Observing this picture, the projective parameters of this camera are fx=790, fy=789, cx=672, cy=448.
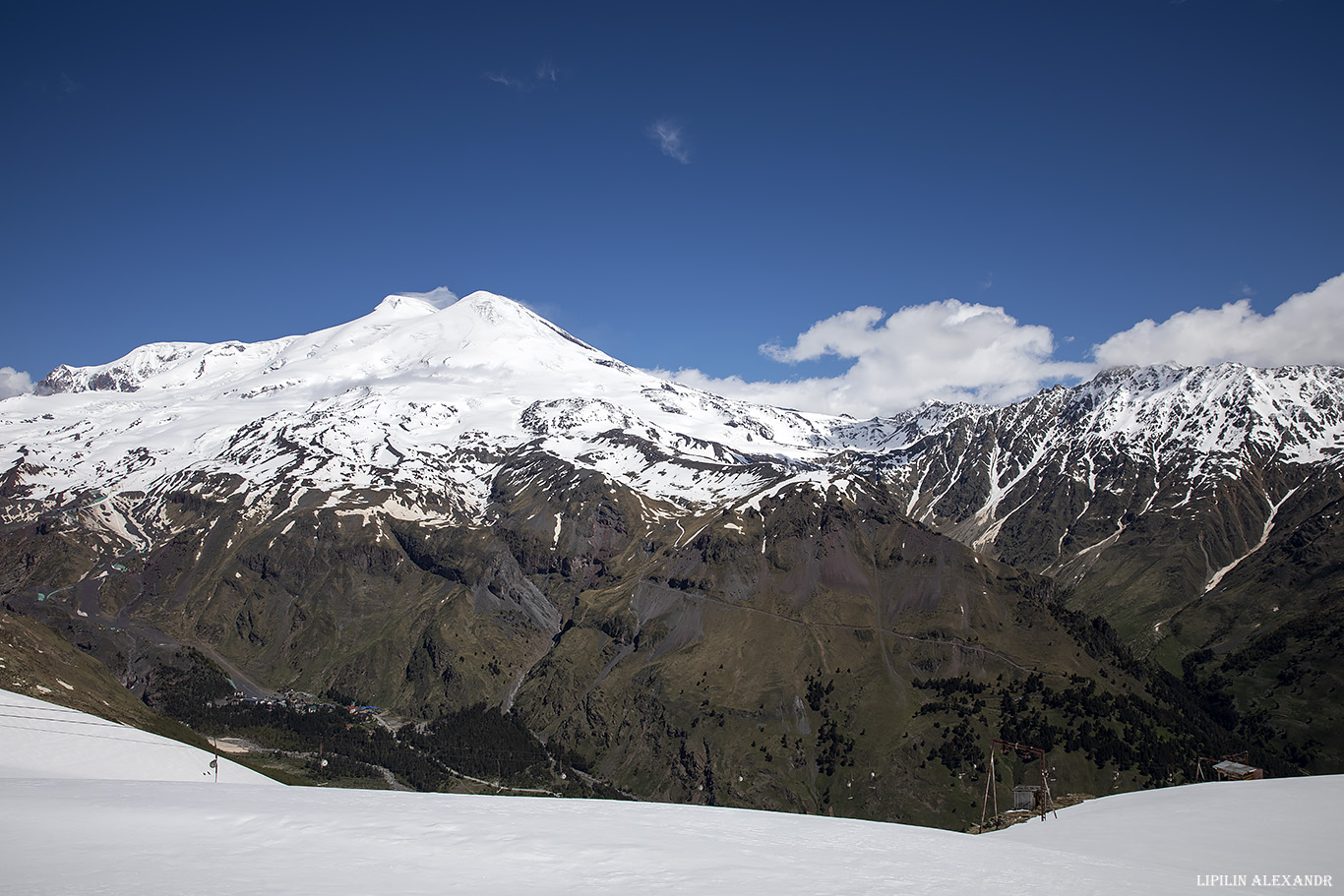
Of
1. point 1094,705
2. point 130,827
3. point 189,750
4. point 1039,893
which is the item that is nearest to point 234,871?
point 130,827

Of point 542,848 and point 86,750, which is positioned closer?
point 542,848

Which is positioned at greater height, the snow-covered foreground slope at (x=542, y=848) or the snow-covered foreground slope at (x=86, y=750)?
the snow-covered foreground slope at (x=542, y=848)

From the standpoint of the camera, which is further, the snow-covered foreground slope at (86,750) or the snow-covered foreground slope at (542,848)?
the snow-covered foreground slope at (86,750)

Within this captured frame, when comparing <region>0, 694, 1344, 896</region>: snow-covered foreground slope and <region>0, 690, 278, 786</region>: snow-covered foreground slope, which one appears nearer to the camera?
<region>0, 694, 1344, 896</region>: snow-covered foreground slope

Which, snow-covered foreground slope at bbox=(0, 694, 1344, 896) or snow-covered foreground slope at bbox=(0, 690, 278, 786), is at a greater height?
snow-covered foreground slope at bbox=(0, 694, 1344, 896)

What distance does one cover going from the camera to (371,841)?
19.5 meters

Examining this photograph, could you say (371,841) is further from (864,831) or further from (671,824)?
(864,831)

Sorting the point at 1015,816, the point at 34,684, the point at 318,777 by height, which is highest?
the point at 1015,816

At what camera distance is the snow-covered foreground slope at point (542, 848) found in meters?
16.8

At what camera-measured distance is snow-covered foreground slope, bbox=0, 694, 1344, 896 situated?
16.8 m

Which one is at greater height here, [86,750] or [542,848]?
[542,848]

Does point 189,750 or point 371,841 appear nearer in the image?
point 371,841

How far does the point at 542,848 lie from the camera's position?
2016 cm

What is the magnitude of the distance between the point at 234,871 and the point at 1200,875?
26.9 m
